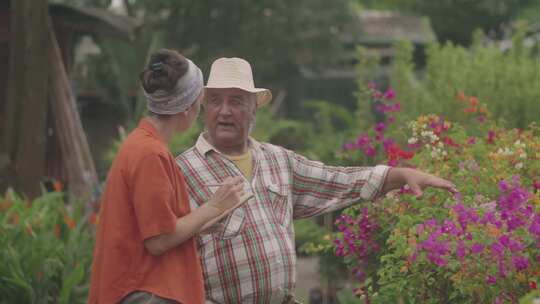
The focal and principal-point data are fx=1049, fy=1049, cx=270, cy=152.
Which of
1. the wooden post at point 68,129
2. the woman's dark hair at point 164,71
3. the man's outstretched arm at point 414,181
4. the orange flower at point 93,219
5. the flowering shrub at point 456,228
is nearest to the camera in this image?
the woman's dark hair at point 164,71

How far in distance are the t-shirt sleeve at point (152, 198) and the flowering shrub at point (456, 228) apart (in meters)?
1.10

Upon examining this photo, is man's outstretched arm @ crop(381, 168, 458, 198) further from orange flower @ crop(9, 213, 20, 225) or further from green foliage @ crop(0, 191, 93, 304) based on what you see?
orange flower @ crop(9, 213, 20, 225)

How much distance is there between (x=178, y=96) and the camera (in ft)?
12.7

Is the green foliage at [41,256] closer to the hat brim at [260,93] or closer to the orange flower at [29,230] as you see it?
the orange flower at [29,230]

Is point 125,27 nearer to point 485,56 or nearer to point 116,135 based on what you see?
point 485,56

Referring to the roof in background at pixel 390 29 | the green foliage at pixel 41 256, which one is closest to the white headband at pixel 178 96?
the green foliage at pixel 41 256

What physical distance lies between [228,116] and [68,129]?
687 centimetres

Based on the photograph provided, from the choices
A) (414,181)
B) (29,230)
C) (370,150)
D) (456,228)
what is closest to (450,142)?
(370,150)

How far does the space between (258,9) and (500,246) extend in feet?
77.1

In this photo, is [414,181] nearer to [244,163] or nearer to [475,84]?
[244,163]

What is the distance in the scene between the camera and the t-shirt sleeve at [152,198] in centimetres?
368

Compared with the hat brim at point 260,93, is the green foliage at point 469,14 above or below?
below

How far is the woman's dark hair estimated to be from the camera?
12.6ft

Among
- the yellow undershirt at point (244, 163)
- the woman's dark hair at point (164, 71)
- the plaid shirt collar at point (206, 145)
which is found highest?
the woman's dark hair at point (164, 71)
